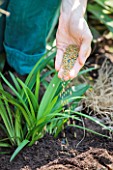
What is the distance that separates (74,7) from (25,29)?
0.37 meters

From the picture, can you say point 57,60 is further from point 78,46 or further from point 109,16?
point 109,16

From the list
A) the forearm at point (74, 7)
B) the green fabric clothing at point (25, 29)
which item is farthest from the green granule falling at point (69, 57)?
the green fabric clothing at point (25, 29)

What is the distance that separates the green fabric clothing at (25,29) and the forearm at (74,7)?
25 cm

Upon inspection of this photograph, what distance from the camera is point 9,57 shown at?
6.55 ft

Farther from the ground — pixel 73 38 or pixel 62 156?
pixel 73 38

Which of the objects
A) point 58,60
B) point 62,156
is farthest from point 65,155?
point 58,60

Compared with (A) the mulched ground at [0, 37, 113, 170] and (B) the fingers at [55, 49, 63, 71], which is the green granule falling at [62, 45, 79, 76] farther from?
(A) the mulched ground at [0, 37, 113, 170]

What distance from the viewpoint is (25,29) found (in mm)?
1929

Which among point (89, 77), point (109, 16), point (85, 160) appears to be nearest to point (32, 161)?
point (85, 160)

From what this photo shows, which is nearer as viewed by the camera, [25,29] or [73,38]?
[73,38]

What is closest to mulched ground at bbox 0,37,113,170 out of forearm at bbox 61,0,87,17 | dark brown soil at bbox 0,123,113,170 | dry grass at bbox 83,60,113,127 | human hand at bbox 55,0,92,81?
dark brown soil at bbox 0,123,113,170

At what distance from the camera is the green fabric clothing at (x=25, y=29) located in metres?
1.87

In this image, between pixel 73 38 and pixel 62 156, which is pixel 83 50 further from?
pixel 62 156

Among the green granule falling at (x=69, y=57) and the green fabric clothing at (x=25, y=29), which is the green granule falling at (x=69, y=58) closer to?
the green granule falling at (x=69, y=57)
